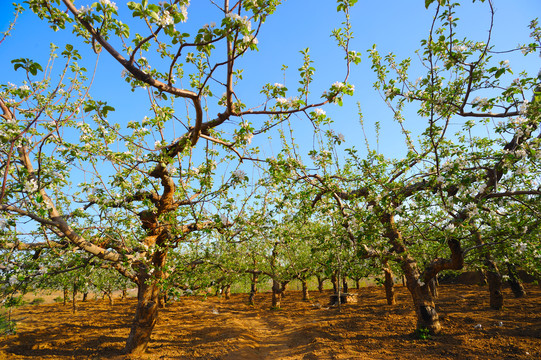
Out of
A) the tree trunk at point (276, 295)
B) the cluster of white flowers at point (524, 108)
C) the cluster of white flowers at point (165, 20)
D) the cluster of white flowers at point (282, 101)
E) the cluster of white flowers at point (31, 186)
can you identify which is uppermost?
the cluster of white flowers at point (165, 20)

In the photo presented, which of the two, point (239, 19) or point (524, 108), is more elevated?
point (239, 19)

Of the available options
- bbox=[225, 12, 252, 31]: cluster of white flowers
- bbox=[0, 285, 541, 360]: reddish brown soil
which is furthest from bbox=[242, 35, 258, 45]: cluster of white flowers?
bbox=[0, 285, 541, 360]: reddish brown soil

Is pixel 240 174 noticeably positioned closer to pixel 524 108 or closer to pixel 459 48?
pixel 459 48

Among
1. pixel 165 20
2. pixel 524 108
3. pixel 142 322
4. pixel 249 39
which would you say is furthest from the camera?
pixel 142 322

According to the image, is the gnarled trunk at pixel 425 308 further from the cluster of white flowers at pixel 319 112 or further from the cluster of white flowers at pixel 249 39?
the cluster of white flowers at pixel 249 39

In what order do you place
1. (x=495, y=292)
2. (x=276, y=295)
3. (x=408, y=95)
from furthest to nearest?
(x=276, y=295)
(x=495, y=292)
(x=408, y=95)

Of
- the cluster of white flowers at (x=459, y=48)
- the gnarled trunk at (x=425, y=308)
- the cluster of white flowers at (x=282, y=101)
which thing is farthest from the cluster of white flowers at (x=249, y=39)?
the gnarled trunk at (x=425, y=308)

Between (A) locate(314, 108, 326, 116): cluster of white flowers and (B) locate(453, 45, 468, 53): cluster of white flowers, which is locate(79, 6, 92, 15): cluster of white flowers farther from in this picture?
(B) locate(453, 45, 468, 53): cluster of white flowers

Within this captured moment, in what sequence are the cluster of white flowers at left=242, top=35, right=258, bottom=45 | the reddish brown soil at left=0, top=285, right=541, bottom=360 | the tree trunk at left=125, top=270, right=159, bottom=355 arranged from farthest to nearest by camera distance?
the tree trunk at left=125, top=270, right=159, bottom=355 < the reddish brown soil at left=0, top=285, right=541, bottom=360 < the cluster of white flowers at left=242, top=35, right=258, bottom=45

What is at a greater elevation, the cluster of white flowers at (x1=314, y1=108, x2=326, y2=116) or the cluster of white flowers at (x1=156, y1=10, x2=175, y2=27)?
the cluster of white flowers at (x1=156, y1=10, x2=175, y2=27)

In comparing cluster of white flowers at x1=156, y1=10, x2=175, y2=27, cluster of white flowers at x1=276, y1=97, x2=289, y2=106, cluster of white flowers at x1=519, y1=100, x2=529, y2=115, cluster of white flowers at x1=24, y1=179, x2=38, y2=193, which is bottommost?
cluster of white flowers at x1=24, y1=179, x2=38, y2=193

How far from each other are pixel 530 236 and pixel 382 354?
4714 millimetres

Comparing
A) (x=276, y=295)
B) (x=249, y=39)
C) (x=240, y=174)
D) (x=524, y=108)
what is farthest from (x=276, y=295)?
(x=249, y=39)

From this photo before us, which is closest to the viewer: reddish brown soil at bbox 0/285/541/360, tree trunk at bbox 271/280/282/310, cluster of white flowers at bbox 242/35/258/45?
cluster of white flowers at bbox 242/35/258/45
